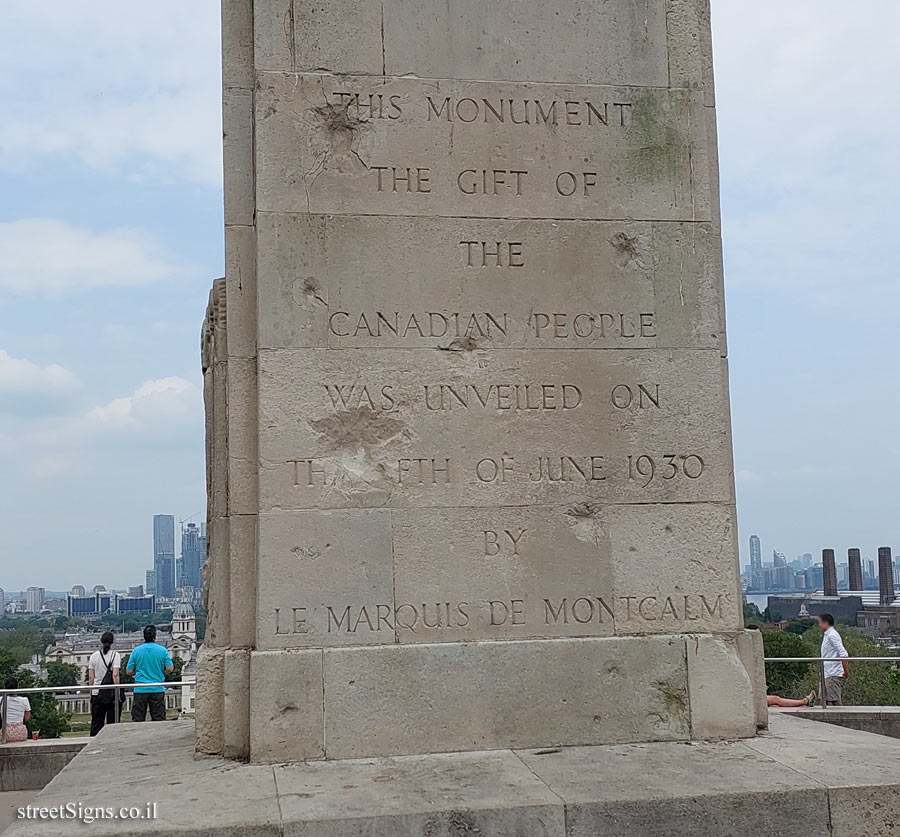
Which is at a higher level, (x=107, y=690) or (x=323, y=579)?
(x=323, y=579)

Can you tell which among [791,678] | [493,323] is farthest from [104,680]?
[791,678]

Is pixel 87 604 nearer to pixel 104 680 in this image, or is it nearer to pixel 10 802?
pixel 104 680

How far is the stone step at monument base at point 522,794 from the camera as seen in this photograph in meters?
5.16

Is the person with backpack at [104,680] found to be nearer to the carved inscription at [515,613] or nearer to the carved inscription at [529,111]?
the carved inscription at [515,613]

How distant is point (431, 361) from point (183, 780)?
2.86 meters

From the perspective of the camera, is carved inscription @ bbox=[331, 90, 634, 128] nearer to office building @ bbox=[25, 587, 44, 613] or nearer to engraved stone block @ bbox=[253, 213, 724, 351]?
engraved stone block @ bbox=[253, 213, 724, 351]

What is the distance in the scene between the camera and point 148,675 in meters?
12.8

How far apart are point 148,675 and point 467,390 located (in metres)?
7.85

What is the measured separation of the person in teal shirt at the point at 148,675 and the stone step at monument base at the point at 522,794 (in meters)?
6.64

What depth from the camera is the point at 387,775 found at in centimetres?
586

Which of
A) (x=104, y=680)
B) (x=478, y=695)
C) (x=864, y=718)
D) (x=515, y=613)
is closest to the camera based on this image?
(x=478, y=695)

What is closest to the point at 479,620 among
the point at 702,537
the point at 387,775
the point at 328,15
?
the point at 387,775

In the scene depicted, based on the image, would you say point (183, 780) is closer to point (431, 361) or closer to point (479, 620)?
point (479, 620)

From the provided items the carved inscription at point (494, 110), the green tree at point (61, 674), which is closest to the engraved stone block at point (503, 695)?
the carved inscription at point (494, 110)
